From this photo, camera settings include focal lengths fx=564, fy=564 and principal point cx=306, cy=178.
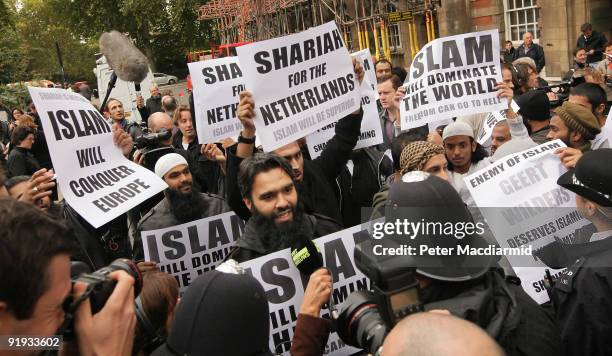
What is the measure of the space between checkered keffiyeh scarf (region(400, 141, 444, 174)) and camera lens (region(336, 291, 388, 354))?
162 centimetres

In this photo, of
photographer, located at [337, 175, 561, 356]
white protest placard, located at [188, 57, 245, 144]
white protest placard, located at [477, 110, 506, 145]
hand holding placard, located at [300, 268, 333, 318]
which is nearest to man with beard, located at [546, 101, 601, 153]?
white protest placard, located at [477, 110, 506, 145]

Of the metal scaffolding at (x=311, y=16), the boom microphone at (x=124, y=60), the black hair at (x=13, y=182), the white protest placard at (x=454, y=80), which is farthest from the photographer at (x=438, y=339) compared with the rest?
the metal scaffolding at (x=311, y=16)

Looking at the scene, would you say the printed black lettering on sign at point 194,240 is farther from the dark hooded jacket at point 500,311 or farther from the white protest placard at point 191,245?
the dark hooded jacket at point 500,311

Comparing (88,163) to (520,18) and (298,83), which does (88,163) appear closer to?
(298,83)

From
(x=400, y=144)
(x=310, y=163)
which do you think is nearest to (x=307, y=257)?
(x=310, y=163)

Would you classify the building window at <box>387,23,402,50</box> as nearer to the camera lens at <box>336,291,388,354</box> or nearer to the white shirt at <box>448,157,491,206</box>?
the white shirt at <box>448,157,491,206</box>

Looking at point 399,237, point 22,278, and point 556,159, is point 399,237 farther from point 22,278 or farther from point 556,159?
point 556,159

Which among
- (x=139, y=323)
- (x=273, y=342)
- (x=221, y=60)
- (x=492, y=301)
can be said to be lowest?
(x=273, y=342)

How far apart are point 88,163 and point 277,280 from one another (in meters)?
1.73

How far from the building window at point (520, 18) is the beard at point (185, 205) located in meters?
14.7

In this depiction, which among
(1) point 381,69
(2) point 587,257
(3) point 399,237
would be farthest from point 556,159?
(1) point 381,69

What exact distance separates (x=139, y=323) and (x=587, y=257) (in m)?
1.76

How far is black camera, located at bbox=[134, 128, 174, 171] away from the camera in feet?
17.6

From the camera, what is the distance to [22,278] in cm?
142
